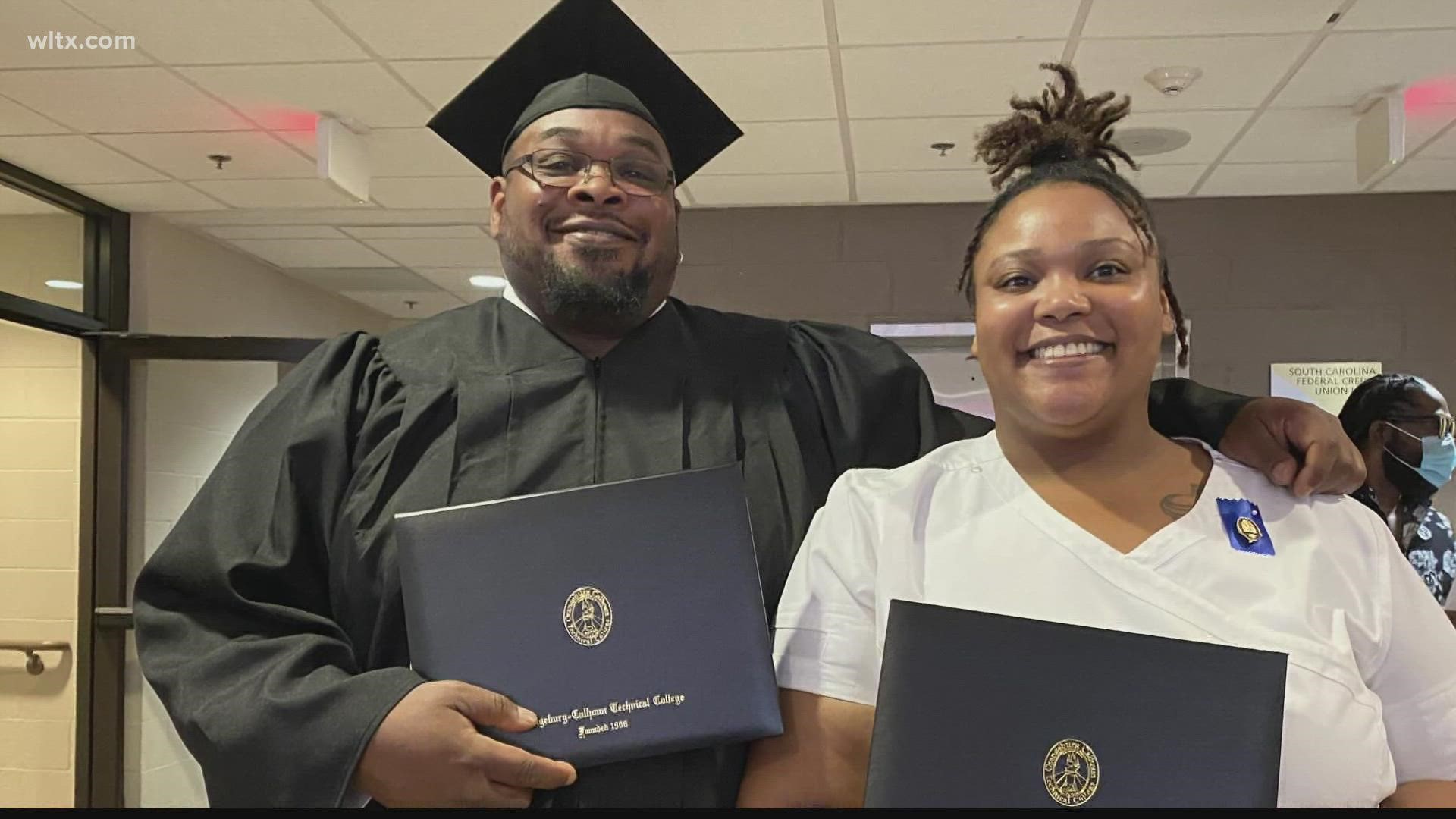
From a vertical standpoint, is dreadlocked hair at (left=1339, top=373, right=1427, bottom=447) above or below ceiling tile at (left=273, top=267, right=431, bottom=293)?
below

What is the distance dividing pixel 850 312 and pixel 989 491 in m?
3.80

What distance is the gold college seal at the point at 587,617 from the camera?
1131 millimetres

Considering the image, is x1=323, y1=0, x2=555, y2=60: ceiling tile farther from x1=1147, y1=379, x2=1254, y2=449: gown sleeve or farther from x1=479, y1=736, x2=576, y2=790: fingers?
x1=479, y1=736, x2=576, y2=790: fingers

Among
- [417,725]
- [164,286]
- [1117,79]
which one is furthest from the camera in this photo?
[164,286]

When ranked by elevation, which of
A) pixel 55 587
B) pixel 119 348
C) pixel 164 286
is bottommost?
pixel 55 587

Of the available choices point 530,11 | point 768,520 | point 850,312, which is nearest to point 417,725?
point 768,520

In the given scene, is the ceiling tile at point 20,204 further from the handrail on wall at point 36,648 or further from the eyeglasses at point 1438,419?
the eyeglasses at point 1438,419

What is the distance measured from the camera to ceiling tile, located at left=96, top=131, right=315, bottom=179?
3994mm

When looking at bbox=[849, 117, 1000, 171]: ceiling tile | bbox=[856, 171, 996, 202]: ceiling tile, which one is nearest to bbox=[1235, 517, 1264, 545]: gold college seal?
bbox=[849, 117, 1000, 171]: ceiling tile

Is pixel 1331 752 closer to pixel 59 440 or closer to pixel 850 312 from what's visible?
pixel 850 312

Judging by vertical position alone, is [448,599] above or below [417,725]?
above

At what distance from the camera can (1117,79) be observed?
11.3ft

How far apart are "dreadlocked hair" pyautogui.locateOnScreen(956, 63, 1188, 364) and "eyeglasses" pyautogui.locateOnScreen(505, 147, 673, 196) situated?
476 mm

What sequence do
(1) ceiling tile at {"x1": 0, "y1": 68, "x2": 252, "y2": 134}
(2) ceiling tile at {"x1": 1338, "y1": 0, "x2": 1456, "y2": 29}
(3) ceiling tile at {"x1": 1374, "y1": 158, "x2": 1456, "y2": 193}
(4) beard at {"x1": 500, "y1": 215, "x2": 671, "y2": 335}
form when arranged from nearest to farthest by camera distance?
1. (4) beard at {"x1": 500, "y1": 215, "x2": 671, "y2": 335}
2. (2) ceiling tile at {"x1": 1338, "y1": 0, "x2": 1456, "y2": 29}
3. (1) ceiling tile at {"x1": 0, "y1": 68, "x2": 252, "y2": 134}
4. (3) ceiling tile at {"x1": 1374, "y1": 158, "x2": 1456, "y2": 193}
